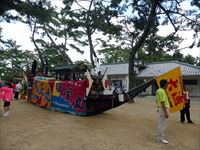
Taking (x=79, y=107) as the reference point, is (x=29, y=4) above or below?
above

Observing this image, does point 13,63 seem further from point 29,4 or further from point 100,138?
point 100,138

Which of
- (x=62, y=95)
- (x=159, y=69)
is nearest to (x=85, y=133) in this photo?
(x=62, y=95)

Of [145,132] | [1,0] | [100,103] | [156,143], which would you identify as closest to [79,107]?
[100,103]

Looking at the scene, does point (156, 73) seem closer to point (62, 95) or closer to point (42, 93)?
point (42, 93)

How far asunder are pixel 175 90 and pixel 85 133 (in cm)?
363

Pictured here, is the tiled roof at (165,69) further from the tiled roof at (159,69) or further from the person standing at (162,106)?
the person standing at (162,106)

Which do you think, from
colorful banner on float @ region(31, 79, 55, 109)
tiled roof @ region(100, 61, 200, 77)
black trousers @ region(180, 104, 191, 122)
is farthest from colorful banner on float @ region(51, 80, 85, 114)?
tiled roof @ region(100, 61, 200, 77)

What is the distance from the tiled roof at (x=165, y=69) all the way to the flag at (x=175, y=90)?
21.7 meters

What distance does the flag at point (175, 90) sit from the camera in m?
9.66

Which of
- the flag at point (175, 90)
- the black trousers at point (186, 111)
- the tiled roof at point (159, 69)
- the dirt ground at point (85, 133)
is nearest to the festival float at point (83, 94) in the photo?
the dirt ground at point (85, 133)

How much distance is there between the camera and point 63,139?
773 centimetres

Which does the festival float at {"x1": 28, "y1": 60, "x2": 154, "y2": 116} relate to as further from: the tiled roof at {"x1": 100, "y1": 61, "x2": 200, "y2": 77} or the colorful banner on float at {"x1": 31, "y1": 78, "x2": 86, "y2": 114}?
the tiled roof at {"x1": 100, "y1": 61, "x2": 200, "y2": 77}

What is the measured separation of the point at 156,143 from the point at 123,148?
1293 mm

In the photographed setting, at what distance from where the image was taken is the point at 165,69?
113ft
